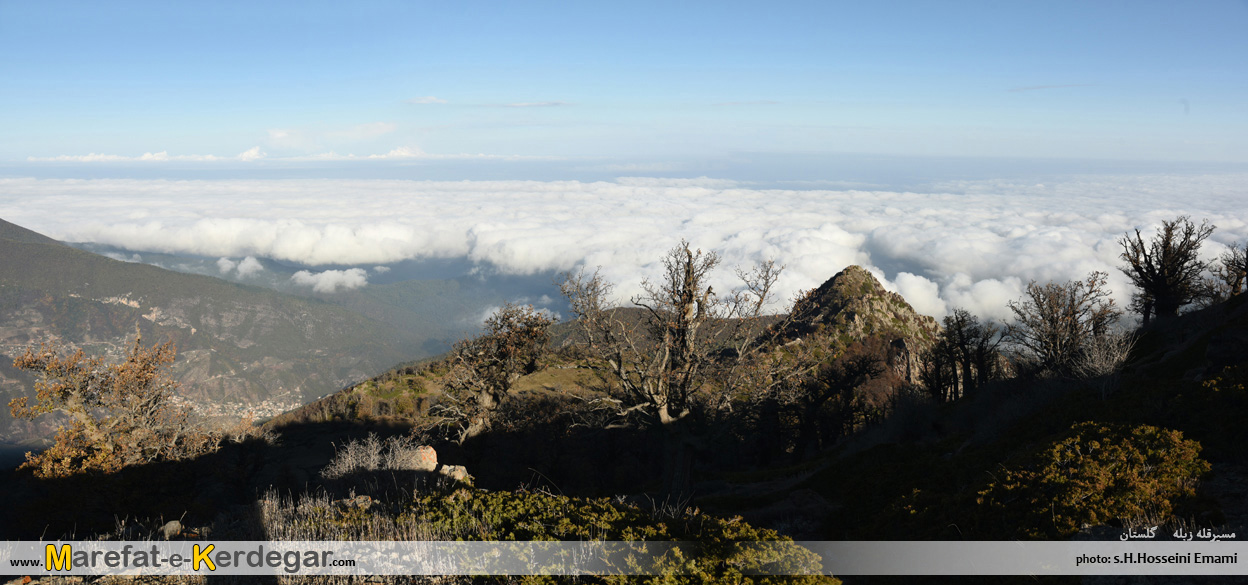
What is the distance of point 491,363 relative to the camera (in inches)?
1271

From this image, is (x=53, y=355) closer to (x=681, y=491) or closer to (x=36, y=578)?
(x=36, y=578)

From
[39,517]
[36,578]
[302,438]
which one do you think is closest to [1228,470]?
[36,578]

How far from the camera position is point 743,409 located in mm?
19766

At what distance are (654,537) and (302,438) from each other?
35.8 meters

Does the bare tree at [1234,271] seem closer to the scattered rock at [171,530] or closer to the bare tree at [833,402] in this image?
the bare tree at [833,402]

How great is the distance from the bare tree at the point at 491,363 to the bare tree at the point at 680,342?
46.3ft

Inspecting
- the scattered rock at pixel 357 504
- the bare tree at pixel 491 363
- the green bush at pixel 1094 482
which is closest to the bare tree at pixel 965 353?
the bare tree at pixel 491 363

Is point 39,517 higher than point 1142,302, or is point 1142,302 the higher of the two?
point 1142,302

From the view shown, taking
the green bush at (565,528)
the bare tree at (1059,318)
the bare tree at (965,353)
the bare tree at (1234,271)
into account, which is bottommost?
the bare tree at (965,353)

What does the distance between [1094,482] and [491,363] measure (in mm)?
27908

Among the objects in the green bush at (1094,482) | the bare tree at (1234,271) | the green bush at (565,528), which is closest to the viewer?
the green bush at (565,528)

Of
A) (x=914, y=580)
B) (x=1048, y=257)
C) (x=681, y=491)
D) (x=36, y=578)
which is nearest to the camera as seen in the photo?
(x=36, y=578)

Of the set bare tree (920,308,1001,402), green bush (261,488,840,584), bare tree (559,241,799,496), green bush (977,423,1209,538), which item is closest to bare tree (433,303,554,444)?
bare tree (559,241,799,496)

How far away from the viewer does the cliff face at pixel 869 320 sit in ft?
206
